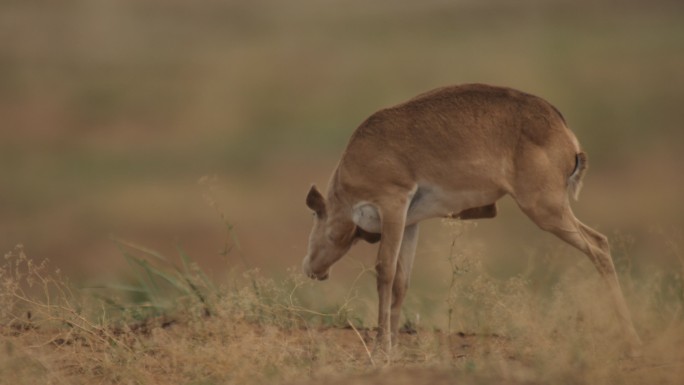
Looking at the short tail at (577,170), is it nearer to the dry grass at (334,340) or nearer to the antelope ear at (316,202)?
the dry grass at (334,340)

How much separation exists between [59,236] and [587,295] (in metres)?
21.8

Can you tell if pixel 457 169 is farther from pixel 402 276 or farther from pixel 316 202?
pixel 316 202

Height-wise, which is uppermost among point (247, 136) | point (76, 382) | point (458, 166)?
point (458, 166)

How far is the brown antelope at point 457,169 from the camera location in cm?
1141

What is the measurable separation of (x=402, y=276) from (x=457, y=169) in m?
1.11

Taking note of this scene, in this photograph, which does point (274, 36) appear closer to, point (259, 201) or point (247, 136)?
point (247, 136)

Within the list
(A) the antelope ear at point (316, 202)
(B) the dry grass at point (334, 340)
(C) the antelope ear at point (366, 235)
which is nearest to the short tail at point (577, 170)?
(B) the dry grass at point (334, 340)

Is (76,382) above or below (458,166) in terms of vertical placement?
below

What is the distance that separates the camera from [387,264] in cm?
1187

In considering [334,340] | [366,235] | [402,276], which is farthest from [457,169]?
[334,340]

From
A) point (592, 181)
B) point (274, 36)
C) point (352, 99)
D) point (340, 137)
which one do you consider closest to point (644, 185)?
point (592, 181)

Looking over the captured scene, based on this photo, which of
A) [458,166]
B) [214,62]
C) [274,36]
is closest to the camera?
[458,166]

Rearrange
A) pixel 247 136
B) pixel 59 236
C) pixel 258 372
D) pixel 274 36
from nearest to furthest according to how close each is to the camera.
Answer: pixel 258 372
pixel 59 236
pixel 247 136
pixel 274 36

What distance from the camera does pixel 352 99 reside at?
43.9 metres
